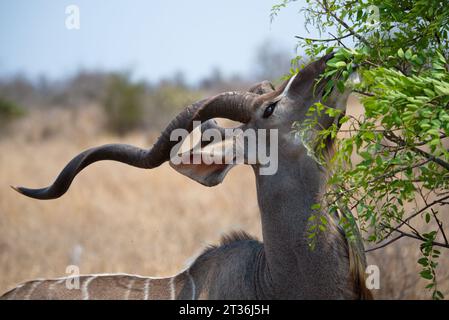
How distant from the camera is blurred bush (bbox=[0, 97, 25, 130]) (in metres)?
23.2

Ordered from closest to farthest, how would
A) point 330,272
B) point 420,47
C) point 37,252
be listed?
point 420,47, point 330,272, point 37,252

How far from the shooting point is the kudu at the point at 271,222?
11.7ft

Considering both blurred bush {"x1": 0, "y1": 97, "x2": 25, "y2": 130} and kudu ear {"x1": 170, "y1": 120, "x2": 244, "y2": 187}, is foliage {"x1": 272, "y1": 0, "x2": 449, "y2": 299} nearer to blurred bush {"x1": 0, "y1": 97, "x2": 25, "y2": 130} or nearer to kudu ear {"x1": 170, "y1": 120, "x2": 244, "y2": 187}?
kudu ear {"x1": 170, "y1": 120, "x2": 244, "y2": 187}

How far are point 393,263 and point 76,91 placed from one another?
3130 cm

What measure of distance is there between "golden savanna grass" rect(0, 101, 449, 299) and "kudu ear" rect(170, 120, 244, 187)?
40.1 inches

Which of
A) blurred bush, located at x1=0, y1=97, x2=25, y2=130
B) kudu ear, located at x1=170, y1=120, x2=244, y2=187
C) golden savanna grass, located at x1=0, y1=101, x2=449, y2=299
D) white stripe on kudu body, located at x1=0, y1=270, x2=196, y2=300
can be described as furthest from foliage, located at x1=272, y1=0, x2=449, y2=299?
blurred bush, located at x1=0, y1=97, x2=25, y2=130

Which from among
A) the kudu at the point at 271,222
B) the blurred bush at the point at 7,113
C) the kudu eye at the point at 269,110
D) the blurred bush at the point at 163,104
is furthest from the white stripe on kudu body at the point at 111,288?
the blurred bush at the point at 7,113

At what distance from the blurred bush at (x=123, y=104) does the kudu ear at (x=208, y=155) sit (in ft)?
61.7

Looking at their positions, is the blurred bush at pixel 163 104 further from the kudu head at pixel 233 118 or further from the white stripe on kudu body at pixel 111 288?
the kudu head at pixel 233 118

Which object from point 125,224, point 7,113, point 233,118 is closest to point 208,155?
point 233,118

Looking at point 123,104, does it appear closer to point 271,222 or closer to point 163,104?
point 163,104
